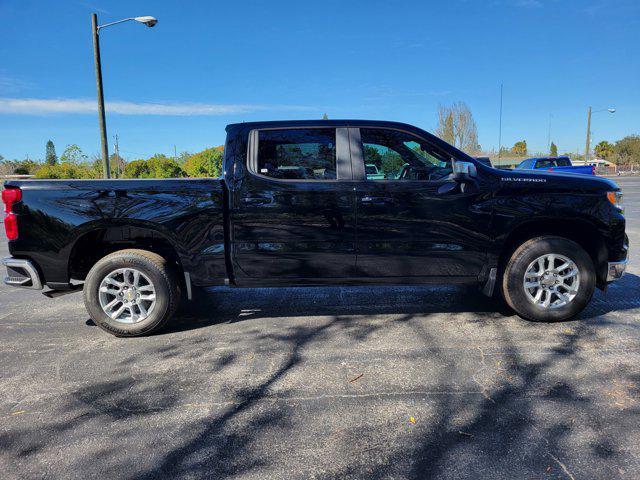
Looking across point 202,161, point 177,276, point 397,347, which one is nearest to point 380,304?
point 397,347

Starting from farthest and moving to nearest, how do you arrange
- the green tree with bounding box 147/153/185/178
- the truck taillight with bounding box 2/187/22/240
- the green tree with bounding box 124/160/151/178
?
the green tree with bounding box 124/160/151/178 < the green tree with bounding box 147/153/185/178 < the truck taillight with bounding box 2/187/22/240

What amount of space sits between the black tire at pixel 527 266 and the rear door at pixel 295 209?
5.07ft

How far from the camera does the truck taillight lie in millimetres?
3977

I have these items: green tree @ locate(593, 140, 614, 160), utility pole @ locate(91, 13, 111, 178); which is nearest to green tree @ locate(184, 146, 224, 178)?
utility pole @ locate(91, 13, 111, 178)

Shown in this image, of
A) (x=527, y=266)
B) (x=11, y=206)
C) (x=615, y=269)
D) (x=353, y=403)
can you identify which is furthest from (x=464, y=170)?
(x=11, y=206)

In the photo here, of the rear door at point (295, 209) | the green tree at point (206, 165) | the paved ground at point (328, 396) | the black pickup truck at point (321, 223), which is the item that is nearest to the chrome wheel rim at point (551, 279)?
the black pickup truck at point (321, 223)

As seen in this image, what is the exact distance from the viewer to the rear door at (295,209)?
4.14 metres

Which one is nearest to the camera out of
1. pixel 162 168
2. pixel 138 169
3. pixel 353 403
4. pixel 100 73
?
pixel 353 403

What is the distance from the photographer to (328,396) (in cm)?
304

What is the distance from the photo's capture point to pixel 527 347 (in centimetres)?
382

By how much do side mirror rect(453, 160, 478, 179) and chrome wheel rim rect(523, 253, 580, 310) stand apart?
105 cm

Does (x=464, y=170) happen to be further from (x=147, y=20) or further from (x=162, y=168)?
(x=162, y=168)

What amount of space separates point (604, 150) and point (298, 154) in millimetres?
99200

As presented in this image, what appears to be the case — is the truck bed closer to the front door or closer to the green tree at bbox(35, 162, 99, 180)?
the front door
